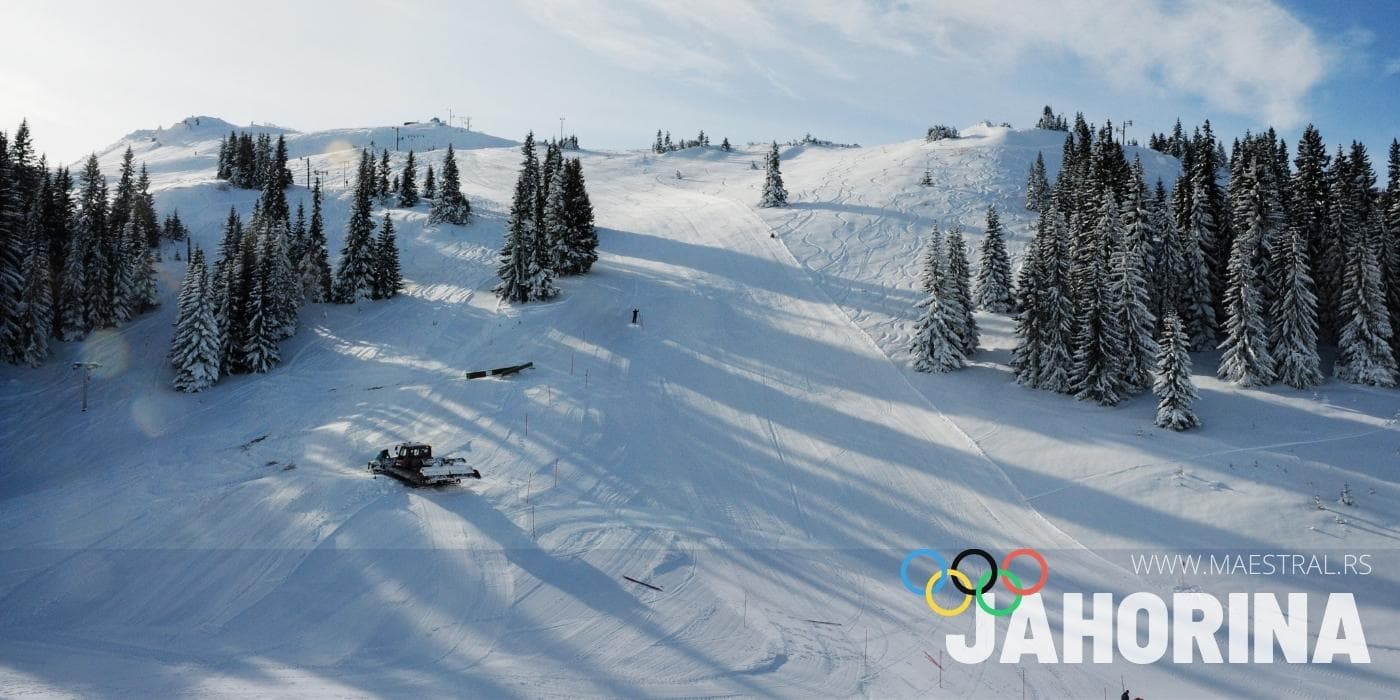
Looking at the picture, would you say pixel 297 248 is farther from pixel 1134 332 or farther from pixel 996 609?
pixel 1134 332

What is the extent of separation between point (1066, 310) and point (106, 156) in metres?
247

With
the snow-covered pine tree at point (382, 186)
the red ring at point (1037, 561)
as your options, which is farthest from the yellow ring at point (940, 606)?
the snow-covered pine tree at point (382, 186)

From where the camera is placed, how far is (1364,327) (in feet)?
112

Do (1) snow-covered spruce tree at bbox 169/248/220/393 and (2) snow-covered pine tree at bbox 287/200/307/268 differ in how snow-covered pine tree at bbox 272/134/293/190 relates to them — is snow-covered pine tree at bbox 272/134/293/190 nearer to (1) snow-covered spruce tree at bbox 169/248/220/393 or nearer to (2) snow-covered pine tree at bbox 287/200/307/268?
(2) snow-covered pine tree at bbox 287/200/307/268

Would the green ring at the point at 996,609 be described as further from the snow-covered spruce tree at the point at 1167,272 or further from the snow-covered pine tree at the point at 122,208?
the snow-covered pine tree at the point at 122,208

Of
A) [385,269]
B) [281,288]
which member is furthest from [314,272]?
[281,288]

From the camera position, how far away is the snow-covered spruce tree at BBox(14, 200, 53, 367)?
41531 millimetres

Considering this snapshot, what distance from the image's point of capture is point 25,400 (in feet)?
123

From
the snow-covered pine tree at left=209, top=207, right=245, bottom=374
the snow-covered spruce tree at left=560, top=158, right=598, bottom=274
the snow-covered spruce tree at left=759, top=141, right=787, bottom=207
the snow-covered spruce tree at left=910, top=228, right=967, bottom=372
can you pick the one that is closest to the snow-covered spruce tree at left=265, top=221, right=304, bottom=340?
the snow-covered pine tree at left=209, top=207, right=245, bottom=374

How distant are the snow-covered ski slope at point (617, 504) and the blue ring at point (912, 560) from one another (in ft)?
1.22

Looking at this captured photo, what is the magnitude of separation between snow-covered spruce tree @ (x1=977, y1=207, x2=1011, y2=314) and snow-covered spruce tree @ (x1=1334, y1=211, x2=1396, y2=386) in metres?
18.4

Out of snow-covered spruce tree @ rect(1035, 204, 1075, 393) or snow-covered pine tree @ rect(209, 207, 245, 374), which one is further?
snow-covered pine tree @ rect(209, 207, 245, 374)

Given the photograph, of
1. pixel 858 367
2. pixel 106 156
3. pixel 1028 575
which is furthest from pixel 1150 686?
pixel 106 156

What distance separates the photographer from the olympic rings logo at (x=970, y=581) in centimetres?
1911
